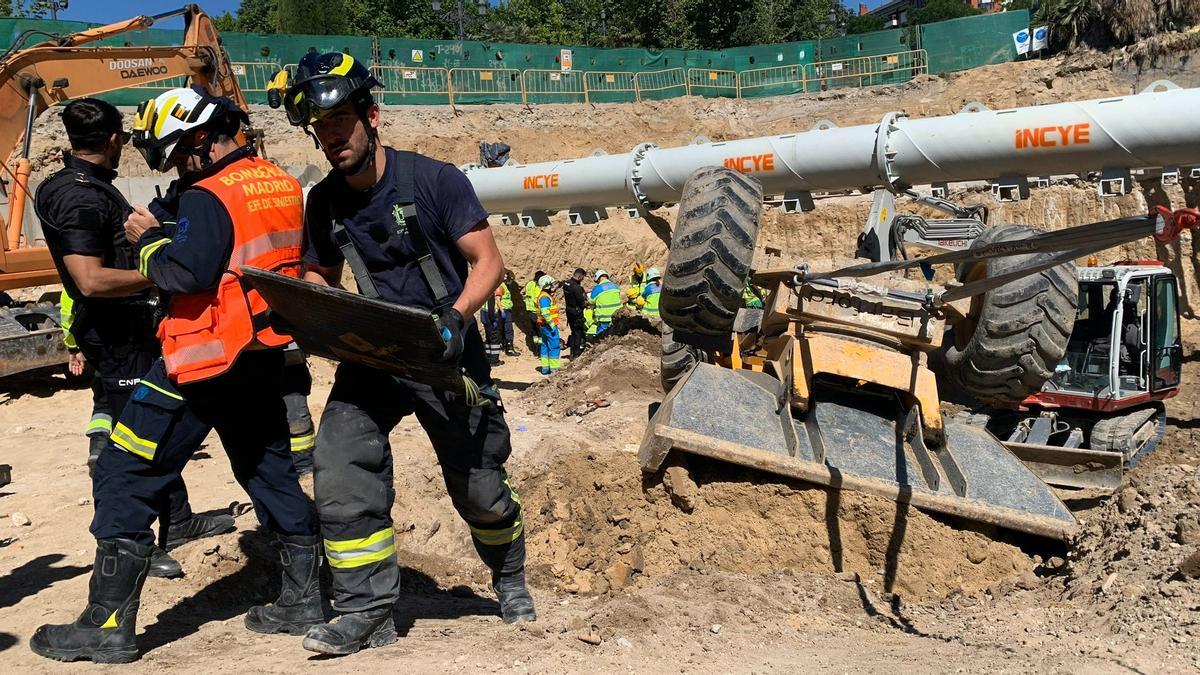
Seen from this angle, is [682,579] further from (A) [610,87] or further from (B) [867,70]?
(B) [867,70]

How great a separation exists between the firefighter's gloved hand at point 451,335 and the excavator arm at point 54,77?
8339 millimetres

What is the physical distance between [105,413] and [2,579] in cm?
97

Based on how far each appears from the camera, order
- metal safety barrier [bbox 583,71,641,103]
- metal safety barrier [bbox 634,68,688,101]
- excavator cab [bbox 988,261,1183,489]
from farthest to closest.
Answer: metal safety barrier [bbox 634,68,688,101]
metal safety barrier [bbox 583,71,641,103]
excavator cab [bbox 988,261,1183,489]

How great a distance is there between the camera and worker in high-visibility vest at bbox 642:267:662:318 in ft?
50.9

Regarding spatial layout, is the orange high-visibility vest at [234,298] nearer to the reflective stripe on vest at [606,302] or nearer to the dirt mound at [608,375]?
the dirt mound at [608,375]

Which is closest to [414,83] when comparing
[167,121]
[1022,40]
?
[1022,40]

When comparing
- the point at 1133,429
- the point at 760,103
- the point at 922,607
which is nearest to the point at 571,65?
the point at 760,103

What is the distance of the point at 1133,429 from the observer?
377 inches

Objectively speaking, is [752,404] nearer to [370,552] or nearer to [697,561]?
[697,561]

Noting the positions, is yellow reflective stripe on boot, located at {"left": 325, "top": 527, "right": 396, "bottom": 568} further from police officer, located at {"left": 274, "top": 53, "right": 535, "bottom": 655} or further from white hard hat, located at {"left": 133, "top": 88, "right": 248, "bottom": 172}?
white hard hat, located at {"left": 133, "top": 88, "right": 248, "bottom": 172}

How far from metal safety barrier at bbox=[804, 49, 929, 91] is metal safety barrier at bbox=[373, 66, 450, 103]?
417 inches

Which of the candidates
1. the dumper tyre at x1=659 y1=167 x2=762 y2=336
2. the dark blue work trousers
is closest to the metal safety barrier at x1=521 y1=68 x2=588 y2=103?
the dumper tyre at x1=659 y1=167 x2=762 y2=336

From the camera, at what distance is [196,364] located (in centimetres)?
388

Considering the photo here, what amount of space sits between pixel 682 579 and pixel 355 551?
1.93 meters
